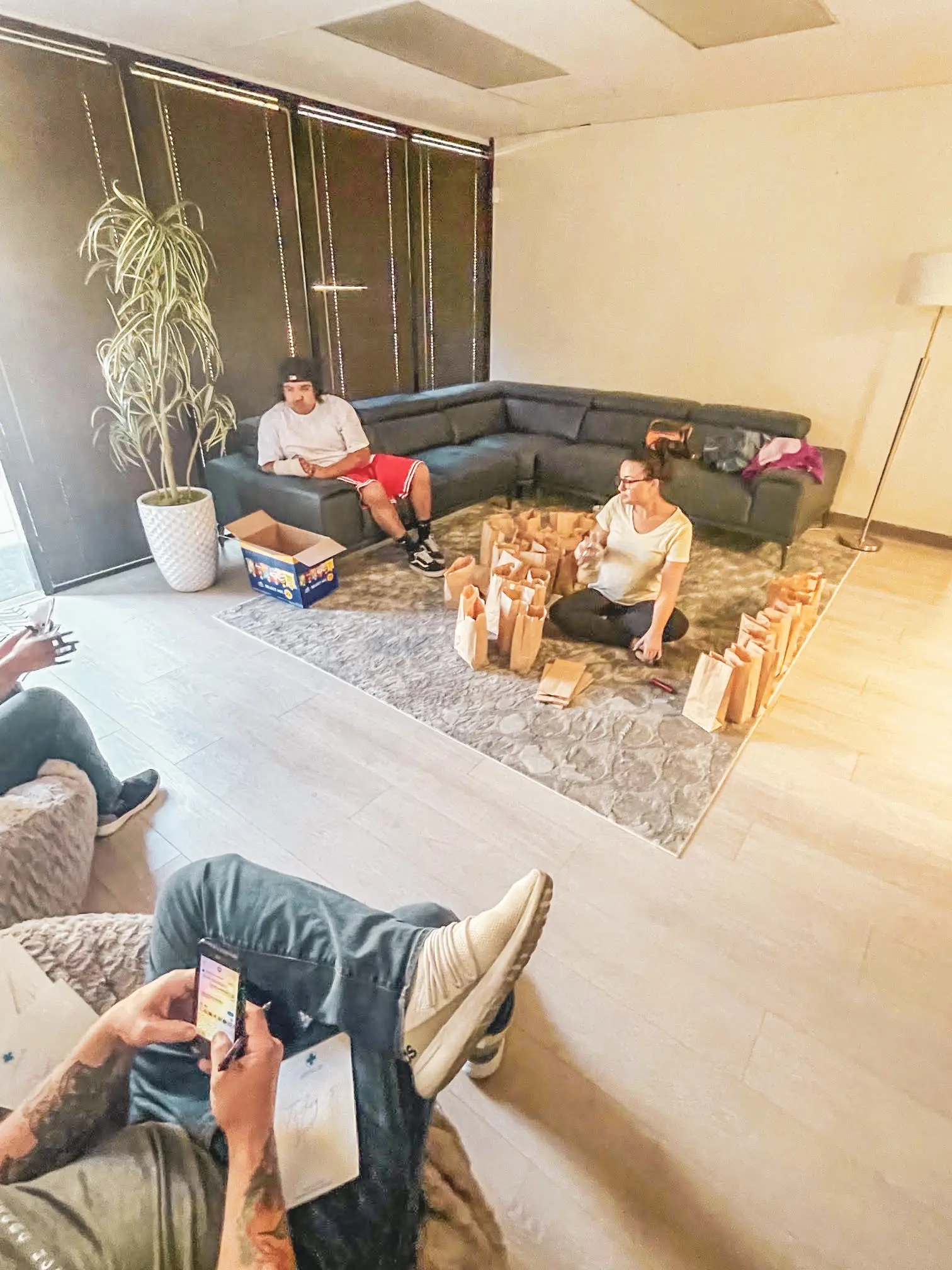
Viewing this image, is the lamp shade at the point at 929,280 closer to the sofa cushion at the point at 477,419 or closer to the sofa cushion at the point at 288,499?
the sofa cushion at the point at 477,419

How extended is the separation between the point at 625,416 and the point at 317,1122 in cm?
435

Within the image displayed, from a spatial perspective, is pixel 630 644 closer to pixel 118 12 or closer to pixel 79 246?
pixel 79 246

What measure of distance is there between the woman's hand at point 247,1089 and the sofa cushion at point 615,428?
4.12m

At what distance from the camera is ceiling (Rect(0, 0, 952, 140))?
2545 millimetres

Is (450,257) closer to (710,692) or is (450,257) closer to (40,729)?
(710,692)

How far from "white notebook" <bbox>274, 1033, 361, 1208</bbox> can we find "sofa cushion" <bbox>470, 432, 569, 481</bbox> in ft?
12.6

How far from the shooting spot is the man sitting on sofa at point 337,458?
11.2 feet

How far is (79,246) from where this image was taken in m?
2.87

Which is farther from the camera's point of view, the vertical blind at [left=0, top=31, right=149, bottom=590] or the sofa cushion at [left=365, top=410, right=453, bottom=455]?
the sofa cushion at [left=365, top=410, right=453, bottom=455]

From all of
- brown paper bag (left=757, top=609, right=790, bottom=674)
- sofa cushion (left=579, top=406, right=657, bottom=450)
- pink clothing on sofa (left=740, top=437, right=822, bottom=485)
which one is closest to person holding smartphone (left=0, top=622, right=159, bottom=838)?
brown paper bag (left=757, top=609, right=790, bottom=674)

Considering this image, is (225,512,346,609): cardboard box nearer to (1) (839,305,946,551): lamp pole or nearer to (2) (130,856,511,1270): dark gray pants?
(2) (130,856,511,1270): dark gray pants

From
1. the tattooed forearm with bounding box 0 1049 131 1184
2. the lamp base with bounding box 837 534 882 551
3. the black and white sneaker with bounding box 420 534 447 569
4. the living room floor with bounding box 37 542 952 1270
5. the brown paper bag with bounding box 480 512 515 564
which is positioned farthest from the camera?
the lamp base with bounding box 837 534 882 551

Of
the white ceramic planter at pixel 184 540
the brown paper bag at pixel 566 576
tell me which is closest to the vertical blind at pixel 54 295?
the white ceramic planter at pixel 184 540

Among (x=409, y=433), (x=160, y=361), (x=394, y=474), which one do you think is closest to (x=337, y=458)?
(x=394, y=474)
